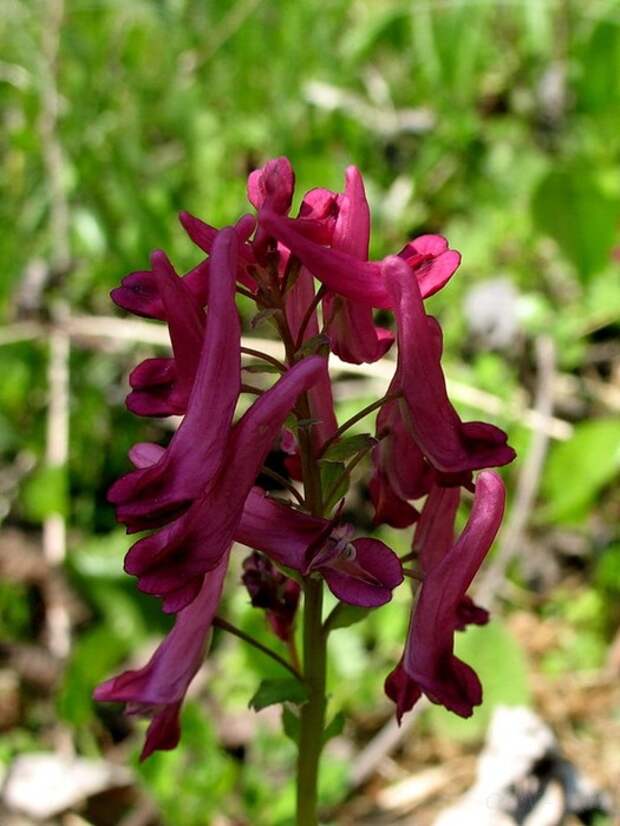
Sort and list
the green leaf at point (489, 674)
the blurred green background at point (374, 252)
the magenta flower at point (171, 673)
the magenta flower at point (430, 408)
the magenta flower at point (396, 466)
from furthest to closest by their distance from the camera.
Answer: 1. the blurred green background at point (374, 252)
2. the green leaf at point (489, 674)
3. the magenta flower at point (171, 673)
4. the magenta flower at point (396, 466)
5. the magenta flower at point (430, 408)

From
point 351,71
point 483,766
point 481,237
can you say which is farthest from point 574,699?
point 351,71

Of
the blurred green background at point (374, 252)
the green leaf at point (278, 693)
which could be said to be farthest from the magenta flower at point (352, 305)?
the blurred green background at point (374, 252)

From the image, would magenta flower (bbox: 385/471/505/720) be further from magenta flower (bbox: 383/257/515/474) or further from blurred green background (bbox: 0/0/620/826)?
blurred green background (bbox: 0/0/620/826)

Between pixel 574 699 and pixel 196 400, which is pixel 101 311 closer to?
pixel 574 699

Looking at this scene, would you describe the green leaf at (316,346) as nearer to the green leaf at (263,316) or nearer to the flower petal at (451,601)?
the green leaf at (263,316)

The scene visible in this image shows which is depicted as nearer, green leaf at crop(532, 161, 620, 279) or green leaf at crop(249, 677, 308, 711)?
green leaf at crop(249, 677, 308, 711)

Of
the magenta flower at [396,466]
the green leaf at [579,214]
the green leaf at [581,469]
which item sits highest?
the green leaf at [579,214]

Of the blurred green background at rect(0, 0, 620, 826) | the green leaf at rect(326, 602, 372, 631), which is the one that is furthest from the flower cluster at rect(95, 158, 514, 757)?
the blurred green background at rect(0, 0, 620, 826)
